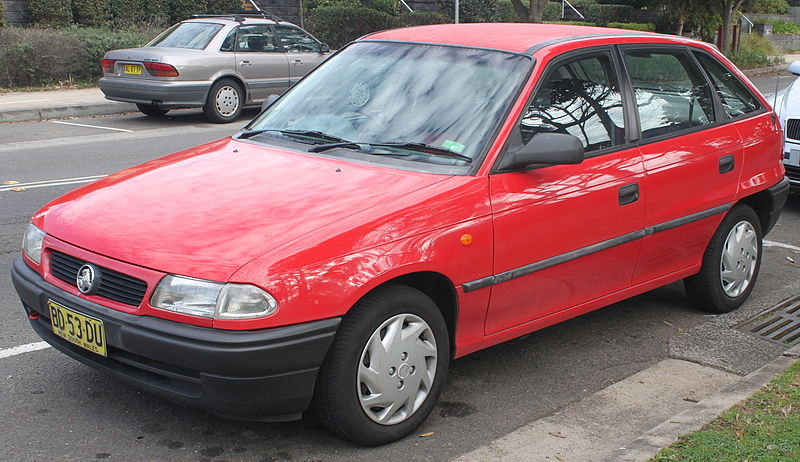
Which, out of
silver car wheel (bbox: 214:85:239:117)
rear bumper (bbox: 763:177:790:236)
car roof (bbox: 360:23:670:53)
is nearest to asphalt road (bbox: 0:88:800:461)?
rear bumper (bbox: 763:177:790:236)

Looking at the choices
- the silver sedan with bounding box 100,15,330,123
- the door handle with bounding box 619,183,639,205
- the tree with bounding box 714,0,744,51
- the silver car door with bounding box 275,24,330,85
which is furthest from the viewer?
the tree with bounding box 714,0,744,51

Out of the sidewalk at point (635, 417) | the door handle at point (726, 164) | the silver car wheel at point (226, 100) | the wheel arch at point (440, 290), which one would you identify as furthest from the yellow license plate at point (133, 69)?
the wheel arch at point (440, 290)

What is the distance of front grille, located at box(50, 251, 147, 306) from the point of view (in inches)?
138

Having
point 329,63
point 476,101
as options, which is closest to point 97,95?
point 329,63

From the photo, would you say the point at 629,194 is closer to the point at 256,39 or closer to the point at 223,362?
the point at 223,362

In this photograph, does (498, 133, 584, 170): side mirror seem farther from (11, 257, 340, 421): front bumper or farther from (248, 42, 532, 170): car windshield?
(11, 257, 340, 421): front bumper

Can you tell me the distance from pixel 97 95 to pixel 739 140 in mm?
13921

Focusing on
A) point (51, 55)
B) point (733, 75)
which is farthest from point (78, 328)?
point (51, 55)

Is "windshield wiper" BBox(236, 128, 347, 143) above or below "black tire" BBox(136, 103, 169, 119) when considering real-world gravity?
above

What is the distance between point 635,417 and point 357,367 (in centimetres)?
141

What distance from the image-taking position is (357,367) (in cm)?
360

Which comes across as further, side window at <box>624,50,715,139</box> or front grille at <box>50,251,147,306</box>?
side window at <box>624,50,715,139</box>

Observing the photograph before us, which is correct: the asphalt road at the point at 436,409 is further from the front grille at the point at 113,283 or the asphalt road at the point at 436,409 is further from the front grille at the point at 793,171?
the front grille at the point at 793,171

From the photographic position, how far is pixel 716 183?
17.4 ft
